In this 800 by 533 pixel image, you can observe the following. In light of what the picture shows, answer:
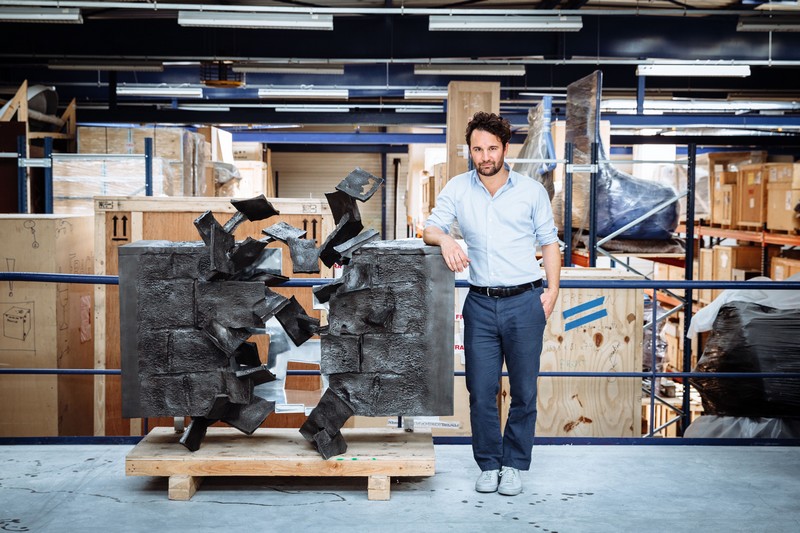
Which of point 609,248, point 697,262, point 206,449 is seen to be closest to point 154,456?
point 206,449

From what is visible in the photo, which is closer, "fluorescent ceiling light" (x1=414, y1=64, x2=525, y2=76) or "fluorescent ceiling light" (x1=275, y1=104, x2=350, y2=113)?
"fluorescent ceiling light" (x1=414, y1=64, x2=525, y2=76)

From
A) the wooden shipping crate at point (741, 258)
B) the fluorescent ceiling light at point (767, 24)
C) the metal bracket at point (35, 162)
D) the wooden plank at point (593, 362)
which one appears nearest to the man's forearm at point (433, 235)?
the wooden plank at point (593, 362)

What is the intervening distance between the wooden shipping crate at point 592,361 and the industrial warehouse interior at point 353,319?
2 centimetres

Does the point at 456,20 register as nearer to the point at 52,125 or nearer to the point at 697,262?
the point at 52,125

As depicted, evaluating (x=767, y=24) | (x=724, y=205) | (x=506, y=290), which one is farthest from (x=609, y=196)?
(x=724, y=205)

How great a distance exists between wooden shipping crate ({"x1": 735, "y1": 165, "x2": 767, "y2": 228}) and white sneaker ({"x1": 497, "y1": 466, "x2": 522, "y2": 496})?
11.7 metres

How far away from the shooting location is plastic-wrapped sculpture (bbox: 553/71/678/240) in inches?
346

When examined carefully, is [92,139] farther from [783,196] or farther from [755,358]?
[783,196]

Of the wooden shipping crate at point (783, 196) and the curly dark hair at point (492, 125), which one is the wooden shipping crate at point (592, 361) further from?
the wooden shipping crate at point (783, 196)

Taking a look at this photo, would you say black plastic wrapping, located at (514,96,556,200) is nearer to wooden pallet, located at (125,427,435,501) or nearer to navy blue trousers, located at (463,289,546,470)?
navy blue trousers, located at (463,289,546,470)

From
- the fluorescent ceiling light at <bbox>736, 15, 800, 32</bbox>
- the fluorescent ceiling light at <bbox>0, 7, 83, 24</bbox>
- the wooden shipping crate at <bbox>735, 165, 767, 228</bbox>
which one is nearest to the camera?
the fluorescent ceiling light at <bbox>0, 7, 83, 24</bbox>

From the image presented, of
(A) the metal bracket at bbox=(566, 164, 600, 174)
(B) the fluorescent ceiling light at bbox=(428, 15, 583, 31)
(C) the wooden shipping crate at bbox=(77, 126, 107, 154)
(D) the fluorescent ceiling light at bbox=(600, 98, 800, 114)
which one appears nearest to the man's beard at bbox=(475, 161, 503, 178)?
(A) the metal bracket at bbox=(566, 164, 600, 174)

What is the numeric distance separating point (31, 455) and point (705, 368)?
619 centimetres

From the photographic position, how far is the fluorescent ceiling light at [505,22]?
8688mm
